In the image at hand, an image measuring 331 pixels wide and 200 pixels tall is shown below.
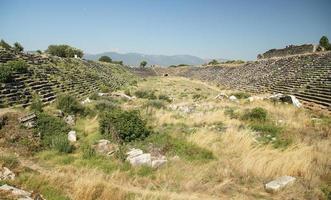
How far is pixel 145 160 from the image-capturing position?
9.55 m

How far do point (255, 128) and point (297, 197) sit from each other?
245 inches

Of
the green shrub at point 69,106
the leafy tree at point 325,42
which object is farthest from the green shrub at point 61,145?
the leafy tree at point 325,42

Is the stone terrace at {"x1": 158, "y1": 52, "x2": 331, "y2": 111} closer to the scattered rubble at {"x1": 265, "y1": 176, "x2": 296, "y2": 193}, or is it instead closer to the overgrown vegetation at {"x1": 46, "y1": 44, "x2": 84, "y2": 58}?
the scattered rubble at {"x1": 265, "y1": 176, "x2": 296, "y2": 193}

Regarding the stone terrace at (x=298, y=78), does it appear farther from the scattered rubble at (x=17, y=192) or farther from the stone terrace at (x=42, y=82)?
the scattered rubble at (x=17, y=192)

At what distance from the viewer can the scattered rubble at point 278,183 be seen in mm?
7617

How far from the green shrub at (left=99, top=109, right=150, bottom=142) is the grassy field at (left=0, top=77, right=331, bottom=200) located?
1.32ft

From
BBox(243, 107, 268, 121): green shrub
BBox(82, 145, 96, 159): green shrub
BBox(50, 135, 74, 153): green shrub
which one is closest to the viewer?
BBox(82, 145, 96, 159): green shrub

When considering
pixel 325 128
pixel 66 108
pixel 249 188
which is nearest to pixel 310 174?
pixel 249 188

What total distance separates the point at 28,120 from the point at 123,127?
4307 mm

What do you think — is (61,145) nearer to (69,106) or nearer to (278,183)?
(69,106)

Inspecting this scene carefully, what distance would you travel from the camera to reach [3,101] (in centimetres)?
1648

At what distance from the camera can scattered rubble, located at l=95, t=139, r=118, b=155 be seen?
1073 centimetres

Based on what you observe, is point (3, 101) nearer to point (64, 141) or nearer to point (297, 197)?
point (64, 141)

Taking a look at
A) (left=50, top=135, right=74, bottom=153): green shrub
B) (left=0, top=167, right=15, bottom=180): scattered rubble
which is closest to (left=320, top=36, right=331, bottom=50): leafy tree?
(left=50, top=135, right=74, bottom=153): green shrub
